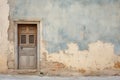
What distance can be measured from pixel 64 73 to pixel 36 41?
1.60 metres

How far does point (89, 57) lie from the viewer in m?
11.1

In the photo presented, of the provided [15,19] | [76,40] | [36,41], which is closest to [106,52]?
[76,40]

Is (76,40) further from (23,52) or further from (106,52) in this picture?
(23,52)

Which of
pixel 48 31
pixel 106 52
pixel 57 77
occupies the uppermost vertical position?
pixel 48 31

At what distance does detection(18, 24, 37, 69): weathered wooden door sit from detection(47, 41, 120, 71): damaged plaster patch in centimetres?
73

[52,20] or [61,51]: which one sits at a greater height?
[52,20]

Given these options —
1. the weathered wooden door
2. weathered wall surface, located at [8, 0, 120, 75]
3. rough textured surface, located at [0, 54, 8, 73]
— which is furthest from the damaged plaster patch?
rough textured surface, located at [0, 54, 8, 73]

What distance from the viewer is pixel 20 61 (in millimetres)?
11398

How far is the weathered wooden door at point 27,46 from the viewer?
1141cm

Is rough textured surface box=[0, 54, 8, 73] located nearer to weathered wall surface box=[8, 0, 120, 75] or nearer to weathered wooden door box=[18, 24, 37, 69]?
weathered wooden door box=[18, 24, 37, 69]

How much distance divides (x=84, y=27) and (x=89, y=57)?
1.11 meters

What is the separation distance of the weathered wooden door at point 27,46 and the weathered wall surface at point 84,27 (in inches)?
19.5

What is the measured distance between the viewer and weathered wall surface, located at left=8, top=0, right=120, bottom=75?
1109 centimetres

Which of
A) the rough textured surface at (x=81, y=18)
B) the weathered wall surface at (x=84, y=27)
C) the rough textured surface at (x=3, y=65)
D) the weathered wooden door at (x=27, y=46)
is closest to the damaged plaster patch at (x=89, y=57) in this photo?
the weathered wall surface at (x=84, y=27)
